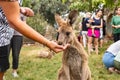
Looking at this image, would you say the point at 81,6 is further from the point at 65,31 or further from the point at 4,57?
the point at 4,57

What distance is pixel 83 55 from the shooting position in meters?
6.69

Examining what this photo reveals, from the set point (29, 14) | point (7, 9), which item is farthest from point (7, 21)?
point (29, 14)

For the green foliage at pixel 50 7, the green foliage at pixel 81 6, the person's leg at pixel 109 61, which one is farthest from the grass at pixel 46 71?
the green foliage at pixel 50 7

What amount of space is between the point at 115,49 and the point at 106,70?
0.80 metres

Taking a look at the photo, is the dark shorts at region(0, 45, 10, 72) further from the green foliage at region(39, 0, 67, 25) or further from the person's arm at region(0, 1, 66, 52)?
the green foliage at region(39, 0, 67, 25)

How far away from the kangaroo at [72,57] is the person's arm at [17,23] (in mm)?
3322

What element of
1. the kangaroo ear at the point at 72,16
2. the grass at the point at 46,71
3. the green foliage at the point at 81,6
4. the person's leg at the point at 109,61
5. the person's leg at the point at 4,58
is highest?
the person's leg at the point at 4,58

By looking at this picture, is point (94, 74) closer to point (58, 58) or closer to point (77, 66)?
point (77, 66)

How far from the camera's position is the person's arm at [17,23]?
3.14 metres

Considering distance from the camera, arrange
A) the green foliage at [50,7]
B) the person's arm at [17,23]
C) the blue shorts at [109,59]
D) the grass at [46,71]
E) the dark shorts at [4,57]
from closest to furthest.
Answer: the person's arm at [17,23] < the dark shorts at [4,57] < the grass at [46,71] < the blue shorts at [109,59] < the green foliage at [50,7]

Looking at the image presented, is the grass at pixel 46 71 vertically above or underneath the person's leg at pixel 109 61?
underneath

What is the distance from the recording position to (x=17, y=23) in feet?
10.5

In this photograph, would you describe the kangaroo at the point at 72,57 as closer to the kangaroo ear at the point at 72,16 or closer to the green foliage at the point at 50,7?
the kangaroo ear at the point at 72,16

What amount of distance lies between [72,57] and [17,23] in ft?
12.0
